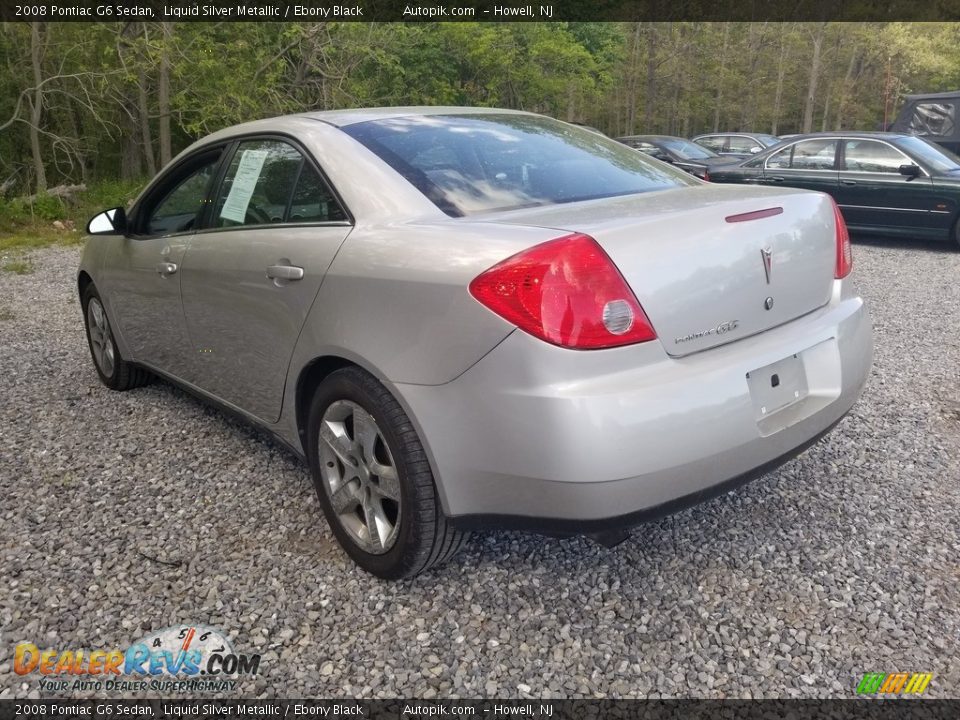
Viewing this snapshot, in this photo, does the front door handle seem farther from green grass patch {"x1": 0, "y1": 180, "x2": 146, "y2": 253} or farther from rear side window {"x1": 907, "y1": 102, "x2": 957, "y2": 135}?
rear side window {"x1": 907, "y1": 102, "x2": 957, "y2": 135}

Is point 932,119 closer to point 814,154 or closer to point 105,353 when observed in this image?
point 814,154

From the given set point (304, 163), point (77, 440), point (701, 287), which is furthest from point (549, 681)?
point (77, 440)

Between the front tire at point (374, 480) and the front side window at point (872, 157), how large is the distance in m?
8.90

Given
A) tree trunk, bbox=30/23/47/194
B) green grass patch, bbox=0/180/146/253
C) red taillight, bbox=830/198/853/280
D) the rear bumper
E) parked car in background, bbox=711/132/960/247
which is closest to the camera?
the rear bumper

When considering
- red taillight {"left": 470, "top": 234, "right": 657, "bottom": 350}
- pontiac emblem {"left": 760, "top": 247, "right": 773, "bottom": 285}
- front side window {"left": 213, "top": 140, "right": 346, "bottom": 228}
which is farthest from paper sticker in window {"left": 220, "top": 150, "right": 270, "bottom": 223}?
pontiac emblem {"left": 760, "top": 247, "right": 773, "bottom": 285}

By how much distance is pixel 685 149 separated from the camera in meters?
15.6

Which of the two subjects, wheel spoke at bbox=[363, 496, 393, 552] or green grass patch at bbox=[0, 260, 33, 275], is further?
green grass patch at bbox=[0, 260, 33, 275]

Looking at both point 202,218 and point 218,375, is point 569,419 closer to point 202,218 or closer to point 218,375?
point 218,375

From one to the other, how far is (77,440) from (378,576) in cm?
218

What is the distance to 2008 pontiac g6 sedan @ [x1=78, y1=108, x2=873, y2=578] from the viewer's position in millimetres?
1966

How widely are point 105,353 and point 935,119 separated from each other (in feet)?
40.2

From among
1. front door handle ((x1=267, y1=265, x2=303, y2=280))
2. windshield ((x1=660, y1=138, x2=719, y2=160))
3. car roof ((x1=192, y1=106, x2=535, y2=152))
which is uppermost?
car roof ((x1=192, y1=106, x2=535, y2=152))

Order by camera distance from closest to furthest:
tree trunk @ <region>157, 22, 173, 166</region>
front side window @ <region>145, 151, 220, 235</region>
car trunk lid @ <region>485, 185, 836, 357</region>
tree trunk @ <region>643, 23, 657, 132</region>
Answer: car trunk lid @ <region>485, 185, 836, 357</region> < front side window @ <region>145, 151, 220, 235</region> < tree trunk @ <region>157, 22, 173, 166</region> < tree trunk @ <region>643, 23, 657, 132</region>

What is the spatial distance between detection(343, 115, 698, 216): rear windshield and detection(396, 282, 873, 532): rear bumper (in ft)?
2.22
